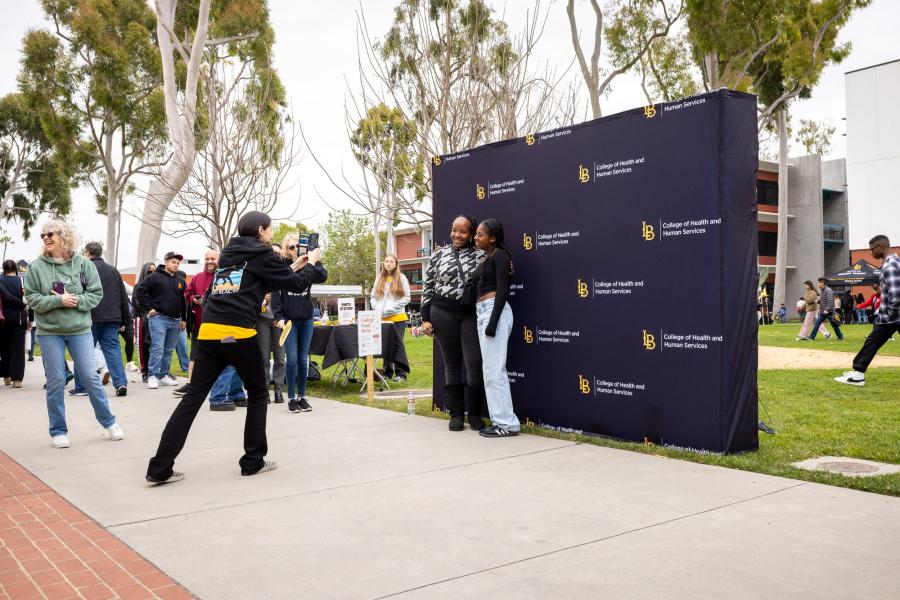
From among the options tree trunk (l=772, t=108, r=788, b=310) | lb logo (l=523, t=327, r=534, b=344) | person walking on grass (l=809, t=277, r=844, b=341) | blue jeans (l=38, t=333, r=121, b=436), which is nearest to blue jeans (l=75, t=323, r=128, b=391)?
blue jeans (l=38, t=333, r=121, b=436)

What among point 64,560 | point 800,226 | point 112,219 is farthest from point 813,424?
point 800,226

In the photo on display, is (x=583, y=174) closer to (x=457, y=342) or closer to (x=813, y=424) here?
(x=457, y=342)

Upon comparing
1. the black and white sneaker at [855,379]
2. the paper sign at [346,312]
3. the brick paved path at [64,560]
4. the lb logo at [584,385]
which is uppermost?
the paper sign at [346,312]

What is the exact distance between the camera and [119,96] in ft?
101

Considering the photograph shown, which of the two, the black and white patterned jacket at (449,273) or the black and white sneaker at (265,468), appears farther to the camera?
the black and white patterned jacket at (449,273)

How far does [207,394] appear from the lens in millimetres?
5426

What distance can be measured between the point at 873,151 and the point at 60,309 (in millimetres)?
47743

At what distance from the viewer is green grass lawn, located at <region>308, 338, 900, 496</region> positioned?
17.6ft

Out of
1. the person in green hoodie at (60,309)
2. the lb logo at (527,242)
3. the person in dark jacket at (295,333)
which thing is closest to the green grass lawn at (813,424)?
the person in dark jacket at (295,333)

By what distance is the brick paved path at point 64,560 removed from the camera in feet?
10.9

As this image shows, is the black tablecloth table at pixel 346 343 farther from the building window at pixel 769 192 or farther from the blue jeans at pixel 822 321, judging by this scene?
the building window at pixel 769 192

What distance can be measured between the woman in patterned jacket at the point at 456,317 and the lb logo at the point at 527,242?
491 millimetres

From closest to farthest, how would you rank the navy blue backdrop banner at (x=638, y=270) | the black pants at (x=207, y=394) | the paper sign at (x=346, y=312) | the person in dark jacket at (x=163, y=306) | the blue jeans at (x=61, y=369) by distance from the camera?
the black pants at (x=207, y=394)
the navy blue backdrop banner at (x=638, y=270)
the blue jeans at (x=61, y=369)
the person in dark jacket at (x=163, y=306)
the paper sign at (x=346, y=312)

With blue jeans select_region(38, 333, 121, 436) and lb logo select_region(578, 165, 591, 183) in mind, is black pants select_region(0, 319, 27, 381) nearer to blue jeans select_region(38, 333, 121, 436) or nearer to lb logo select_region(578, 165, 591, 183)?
blue jeans select_region(38, 333, 121, 436)
